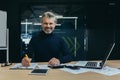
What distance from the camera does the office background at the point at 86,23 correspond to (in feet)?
16.0

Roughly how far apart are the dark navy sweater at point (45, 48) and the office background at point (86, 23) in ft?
7.01

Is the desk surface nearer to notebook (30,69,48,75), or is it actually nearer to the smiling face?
notebook (30,69,48,75)

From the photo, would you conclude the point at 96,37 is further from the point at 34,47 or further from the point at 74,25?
the point at 34,47

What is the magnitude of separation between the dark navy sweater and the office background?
2138mm

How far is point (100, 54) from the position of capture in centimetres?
529

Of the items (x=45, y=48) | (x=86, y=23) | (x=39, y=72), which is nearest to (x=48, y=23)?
(x=45, y=48)

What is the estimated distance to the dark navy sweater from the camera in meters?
2.85

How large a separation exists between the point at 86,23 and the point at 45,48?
246cm

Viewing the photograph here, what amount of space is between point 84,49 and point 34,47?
2.59 meters

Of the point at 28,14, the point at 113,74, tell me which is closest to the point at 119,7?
the point at 28,14

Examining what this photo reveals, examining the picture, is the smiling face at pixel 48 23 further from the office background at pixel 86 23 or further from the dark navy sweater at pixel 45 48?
the office background at pixel 86 23

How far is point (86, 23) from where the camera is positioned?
5156mm

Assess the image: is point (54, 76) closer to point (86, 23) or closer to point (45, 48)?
point (45, 48)

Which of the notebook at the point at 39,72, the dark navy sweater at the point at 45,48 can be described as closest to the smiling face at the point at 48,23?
the dark navy sweater at the point at 45,48
